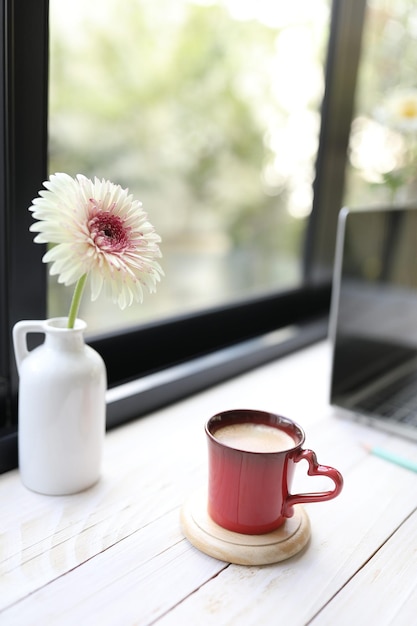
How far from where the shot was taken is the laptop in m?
0.90

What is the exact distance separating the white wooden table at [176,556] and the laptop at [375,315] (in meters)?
0.12

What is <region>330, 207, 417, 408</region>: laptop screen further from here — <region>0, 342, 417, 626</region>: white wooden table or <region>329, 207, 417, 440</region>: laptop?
<region>0, 342, 417, 626</region>: white wooden table

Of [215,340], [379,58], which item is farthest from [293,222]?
[215,340]

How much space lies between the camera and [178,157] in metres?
3.30

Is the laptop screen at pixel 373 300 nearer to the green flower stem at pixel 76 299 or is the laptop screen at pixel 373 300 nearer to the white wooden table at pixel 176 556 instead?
the white wooden table at pixel 176 556

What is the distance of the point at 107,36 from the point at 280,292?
219 centimetres

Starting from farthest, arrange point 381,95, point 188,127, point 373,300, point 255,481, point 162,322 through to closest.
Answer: point 188,127 < point 381,95 < point 162,322 < point 373,300 < point 255,481

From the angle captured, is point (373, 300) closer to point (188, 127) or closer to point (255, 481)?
point (255, 481)

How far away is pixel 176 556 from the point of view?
22.1 inches

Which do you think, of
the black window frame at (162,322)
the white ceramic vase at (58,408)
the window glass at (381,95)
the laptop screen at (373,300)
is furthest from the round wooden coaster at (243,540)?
the window glass at (381,95)

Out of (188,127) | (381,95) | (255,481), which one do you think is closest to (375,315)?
(255,481)

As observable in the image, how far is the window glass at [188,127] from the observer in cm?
287

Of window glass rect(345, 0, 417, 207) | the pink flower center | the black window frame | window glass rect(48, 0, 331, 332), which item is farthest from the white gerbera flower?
window glass rect(48, 0, 331, 332)

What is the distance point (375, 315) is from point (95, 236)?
56cm
